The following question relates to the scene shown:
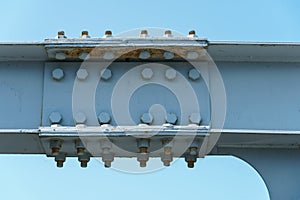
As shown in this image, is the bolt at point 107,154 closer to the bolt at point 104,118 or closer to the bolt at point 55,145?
the bolt at point 104,118

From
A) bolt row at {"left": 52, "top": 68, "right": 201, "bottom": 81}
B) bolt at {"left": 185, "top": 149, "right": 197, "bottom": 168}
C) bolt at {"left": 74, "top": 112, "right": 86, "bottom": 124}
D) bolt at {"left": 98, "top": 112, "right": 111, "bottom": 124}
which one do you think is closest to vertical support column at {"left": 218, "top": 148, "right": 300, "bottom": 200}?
bolt at {"left": 185, "top": 149, "right": 197, "bottom": 168}

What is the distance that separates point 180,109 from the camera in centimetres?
300

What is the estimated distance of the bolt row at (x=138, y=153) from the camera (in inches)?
114

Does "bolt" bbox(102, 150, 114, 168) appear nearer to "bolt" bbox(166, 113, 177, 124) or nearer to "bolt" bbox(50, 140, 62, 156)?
"bolt" bbox(50, 140, 62, 156)

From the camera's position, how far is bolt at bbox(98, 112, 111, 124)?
2938 millimetres

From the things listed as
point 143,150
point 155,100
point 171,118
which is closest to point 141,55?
point 155,100

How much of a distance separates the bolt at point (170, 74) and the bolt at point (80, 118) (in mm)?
472

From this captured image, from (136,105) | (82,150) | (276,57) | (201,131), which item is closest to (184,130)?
(201,131)

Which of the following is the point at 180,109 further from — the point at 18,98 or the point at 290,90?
the point at 18,98

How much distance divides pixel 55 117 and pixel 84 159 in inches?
10.3

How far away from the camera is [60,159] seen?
10.0ft

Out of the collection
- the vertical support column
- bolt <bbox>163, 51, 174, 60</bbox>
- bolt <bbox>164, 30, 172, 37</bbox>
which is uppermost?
bolt <bbox>164, 30, 172, 37</bbox>

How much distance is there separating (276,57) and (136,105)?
31.2 inches

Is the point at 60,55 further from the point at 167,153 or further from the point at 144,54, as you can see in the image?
the point at 167,153
